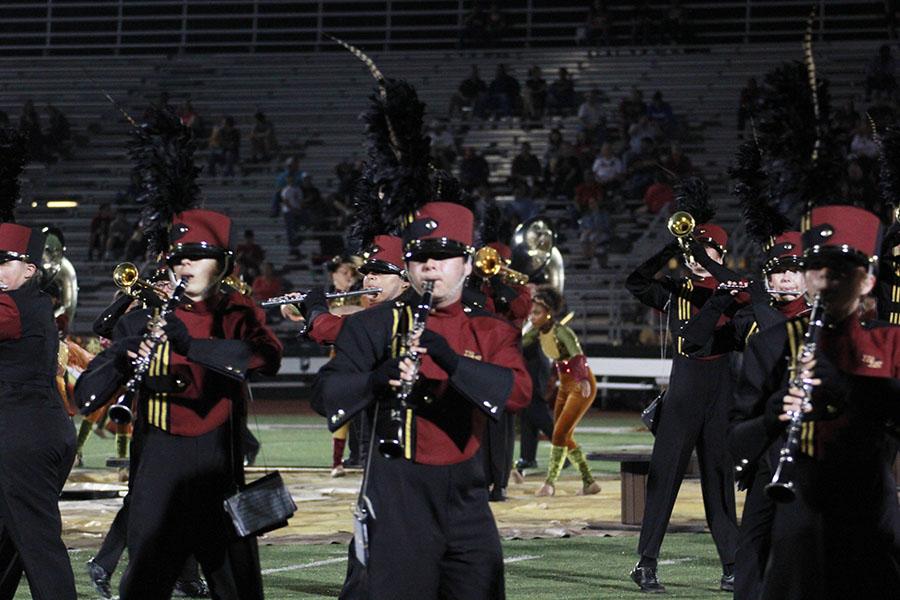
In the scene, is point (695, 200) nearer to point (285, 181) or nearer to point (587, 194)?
point (587, 194)

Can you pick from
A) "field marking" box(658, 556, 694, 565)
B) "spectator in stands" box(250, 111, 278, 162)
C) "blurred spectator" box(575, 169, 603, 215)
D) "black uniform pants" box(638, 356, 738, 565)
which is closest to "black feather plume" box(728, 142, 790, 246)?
"black uniform pants" box(638, 356, 738, 565)

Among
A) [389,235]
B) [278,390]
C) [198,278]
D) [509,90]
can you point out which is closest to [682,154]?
[509,90]

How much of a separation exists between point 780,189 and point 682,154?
19.9 m

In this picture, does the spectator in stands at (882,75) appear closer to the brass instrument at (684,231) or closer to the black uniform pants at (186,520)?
the brass instrument at (684,231)

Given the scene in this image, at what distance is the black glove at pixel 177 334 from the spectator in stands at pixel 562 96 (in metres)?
23.0

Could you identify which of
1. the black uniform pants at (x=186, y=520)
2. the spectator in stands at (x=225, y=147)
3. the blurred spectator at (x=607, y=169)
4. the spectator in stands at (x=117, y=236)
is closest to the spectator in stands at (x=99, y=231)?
the spectator in stands at (x=117, y=236)

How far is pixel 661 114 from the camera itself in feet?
90.2

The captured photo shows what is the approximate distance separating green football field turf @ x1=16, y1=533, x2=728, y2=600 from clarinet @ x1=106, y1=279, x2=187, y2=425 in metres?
2.50

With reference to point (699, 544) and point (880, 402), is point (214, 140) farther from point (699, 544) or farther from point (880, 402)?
point (880, 402)

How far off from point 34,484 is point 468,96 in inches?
907

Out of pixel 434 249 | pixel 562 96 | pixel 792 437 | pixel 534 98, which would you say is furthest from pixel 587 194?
pixel 792 437

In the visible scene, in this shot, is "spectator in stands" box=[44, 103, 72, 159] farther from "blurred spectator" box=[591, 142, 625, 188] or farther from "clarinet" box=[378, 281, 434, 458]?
"clarinet" box=[378, 281, 434, 458]

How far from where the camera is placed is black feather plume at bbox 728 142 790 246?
8.59 metres

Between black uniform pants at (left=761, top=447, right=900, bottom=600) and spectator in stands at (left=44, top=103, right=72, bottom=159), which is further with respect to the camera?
spectator in stands at (left=44, top=103, right=72, bottom=159)
